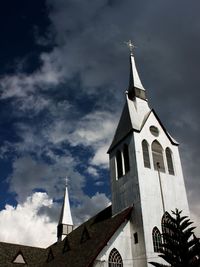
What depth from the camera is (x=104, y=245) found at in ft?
90.3

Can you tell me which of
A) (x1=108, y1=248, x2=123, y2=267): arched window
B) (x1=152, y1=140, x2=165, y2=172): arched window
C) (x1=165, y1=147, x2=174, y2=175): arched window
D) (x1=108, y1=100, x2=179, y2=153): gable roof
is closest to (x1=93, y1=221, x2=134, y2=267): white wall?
(x1=108, y1=248, x2=123, y2=267): arched window

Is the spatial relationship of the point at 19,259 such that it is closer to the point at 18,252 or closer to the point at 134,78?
the point at 18,252

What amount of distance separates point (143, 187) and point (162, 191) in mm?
2275

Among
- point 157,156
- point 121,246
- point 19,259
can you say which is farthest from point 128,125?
point 19,259

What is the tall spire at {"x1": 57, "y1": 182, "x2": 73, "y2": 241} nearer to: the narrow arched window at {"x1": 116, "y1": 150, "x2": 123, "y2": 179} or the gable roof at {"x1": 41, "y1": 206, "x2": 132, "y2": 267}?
the gable roof at {"x1": 41, "y1": 206, "x2": 132, "y2": 267}

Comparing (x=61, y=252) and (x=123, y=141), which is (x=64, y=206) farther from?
(x=123, y=141)

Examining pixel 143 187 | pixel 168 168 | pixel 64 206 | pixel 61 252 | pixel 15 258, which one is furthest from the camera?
pixel 64 206

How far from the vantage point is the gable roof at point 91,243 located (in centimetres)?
2761

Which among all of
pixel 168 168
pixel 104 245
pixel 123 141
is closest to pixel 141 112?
pixel 123 141

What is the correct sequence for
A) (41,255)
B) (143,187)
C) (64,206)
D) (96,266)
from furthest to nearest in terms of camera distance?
(64,206) < (41,255) < (143,187) < (96,266)

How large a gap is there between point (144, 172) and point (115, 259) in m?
8.70

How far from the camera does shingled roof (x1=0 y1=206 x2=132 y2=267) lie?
28.2 metres

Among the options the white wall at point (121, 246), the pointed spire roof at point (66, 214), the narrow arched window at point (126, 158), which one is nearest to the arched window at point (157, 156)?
the narrow arched window at point (126, 158)

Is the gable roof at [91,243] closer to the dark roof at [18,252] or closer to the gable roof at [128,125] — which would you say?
the dark roof at [18,252]
